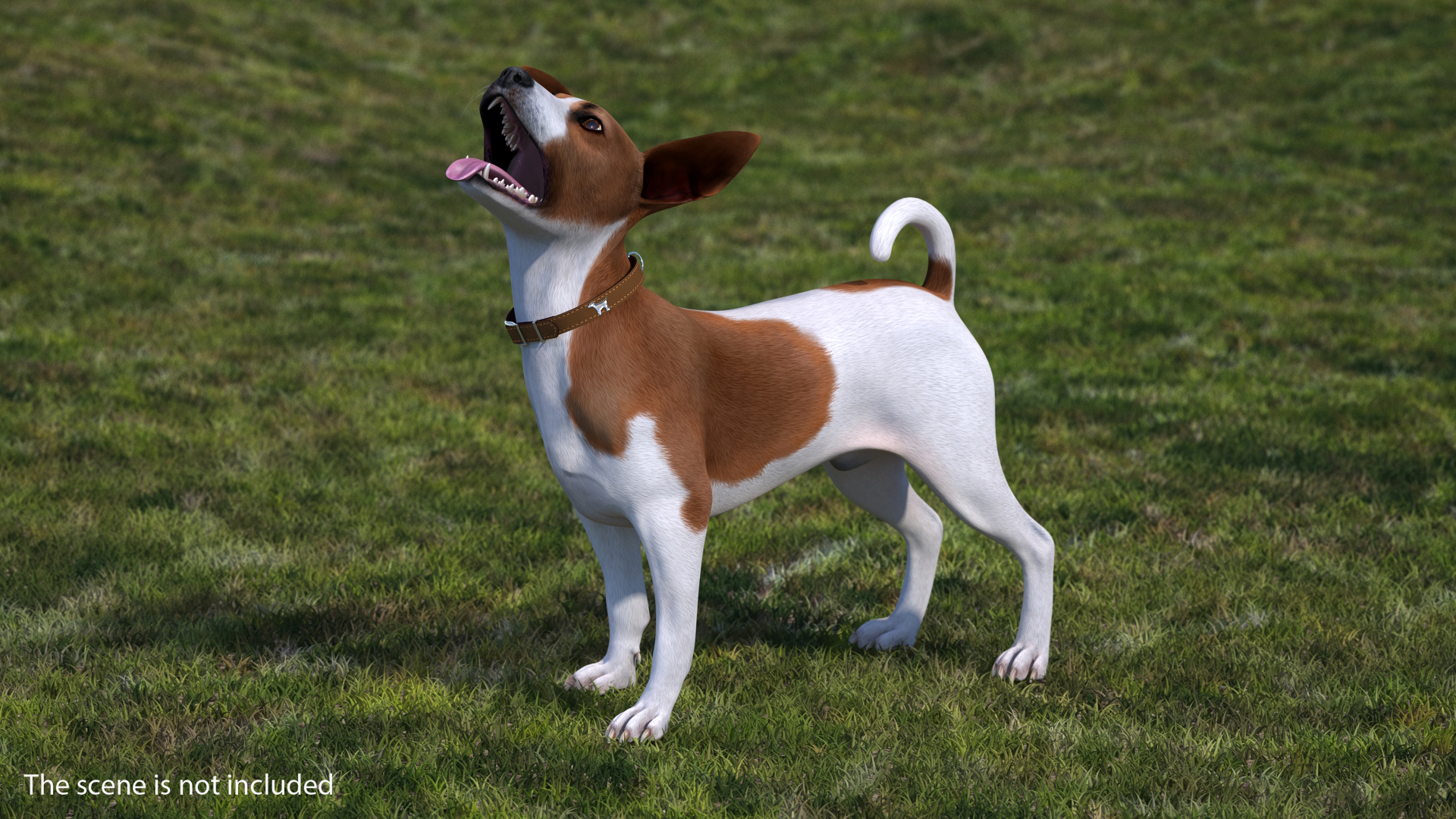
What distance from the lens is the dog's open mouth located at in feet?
10.6

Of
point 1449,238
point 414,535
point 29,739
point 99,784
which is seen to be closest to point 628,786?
point 99,784

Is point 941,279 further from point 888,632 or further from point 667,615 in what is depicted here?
point 667,615

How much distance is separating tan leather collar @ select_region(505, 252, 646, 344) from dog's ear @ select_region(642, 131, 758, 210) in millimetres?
232

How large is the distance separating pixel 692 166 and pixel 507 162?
1.88ft

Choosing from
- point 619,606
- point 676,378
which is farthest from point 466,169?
point 619,606

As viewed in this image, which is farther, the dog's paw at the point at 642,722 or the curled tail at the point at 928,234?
the curled tail at the point at 928,234

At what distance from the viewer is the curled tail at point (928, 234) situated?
3.93 m

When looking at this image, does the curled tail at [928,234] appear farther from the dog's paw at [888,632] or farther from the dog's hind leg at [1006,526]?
the dog's paw at [888,632]

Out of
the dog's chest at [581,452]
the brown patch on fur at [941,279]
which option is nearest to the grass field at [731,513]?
the dog's chest at [581,452]

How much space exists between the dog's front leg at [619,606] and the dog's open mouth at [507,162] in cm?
131

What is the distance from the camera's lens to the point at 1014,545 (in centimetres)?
425

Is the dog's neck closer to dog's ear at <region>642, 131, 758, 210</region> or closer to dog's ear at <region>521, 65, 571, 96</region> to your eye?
dog's ear at <region>642, 131, 758, 210</region>

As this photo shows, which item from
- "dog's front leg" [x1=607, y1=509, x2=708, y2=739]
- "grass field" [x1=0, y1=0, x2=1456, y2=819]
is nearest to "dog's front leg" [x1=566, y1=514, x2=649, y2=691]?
"grass field" [x1=0, y1=0, x2=1456, y2=819]

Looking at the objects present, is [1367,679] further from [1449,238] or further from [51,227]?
[51,227]
